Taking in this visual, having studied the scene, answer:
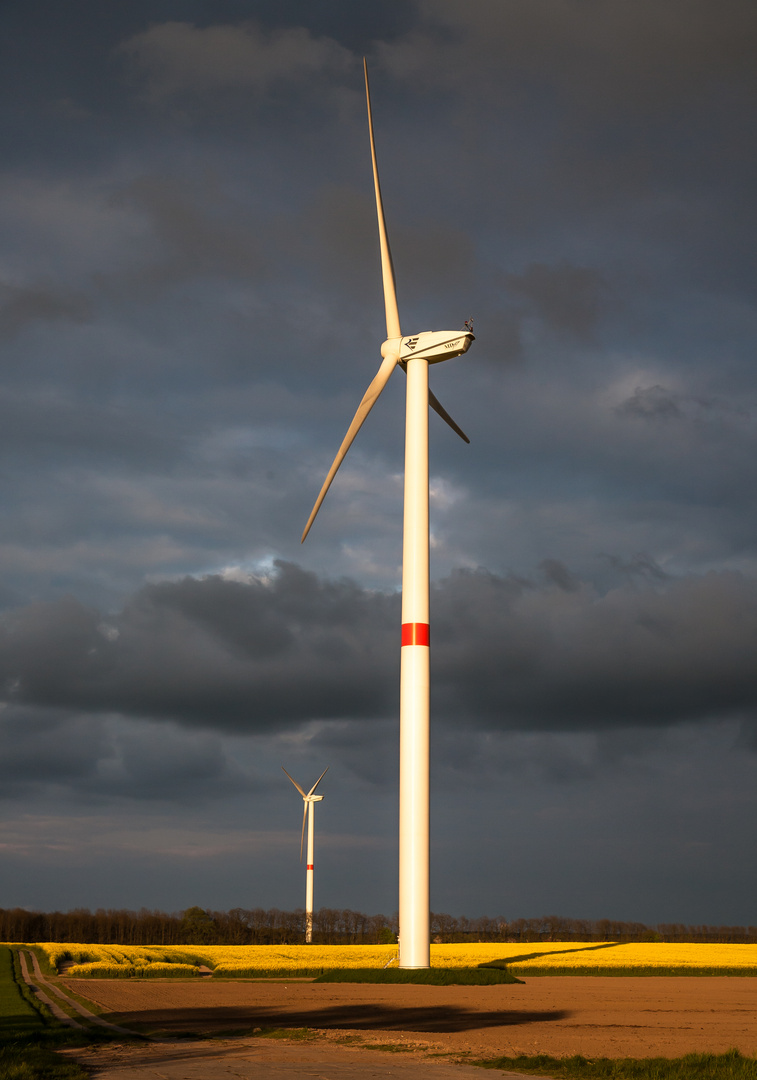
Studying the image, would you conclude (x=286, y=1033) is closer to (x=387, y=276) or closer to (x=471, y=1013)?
(x=471, y=1013)

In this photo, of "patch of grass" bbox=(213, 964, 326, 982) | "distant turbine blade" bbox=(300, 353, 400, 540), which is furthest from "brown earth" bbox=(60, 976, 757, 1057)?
"distant turbine blade" bbox=(300, 353, 400, 540)

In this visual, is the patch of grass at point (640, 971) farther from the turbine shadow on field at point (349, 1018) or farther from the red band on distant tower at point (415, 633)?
the turbine shadow on field at point (349, 1018)

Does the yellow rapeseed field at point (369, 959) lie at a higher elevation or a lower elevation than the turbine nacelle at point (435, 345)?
lower

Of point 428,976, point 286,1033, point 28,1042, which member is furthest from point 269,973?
point 28,1042

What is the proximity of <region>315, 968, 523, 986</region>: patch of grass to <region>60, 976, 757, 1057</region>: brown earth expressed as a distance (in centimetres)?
54

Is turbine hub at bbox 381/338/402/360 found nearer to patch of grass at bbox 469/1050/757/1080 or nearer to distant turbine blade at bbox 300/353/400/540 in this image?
distant turbine blade at bbox 300/353/400/540

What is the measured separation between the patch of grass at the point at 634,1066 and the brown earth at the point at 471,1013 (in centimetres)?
169

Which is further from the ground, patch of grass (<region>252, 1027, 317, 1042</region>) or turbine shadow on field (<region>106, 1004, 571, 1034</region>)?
patch of grass (<region>252, 1027, 317, 1042</region>)

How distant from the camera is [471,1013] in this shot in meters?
33.6

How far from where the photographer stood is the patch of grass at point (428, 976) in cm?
4444

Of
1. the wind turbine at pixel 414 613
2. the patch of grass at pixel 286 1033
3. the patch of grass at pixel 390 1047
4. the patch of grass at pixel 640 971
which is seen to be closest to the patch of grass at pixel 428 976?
the wind turbine at pixel 414 613

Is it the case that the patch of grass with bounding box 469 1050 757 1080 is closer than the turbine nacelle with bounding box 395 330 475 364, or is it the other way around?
the patch of grass with bounding box 469 1050 757 1080

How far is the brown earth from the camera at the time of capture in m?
25.9

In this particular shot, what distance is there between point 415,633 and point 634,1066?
26477 mm
